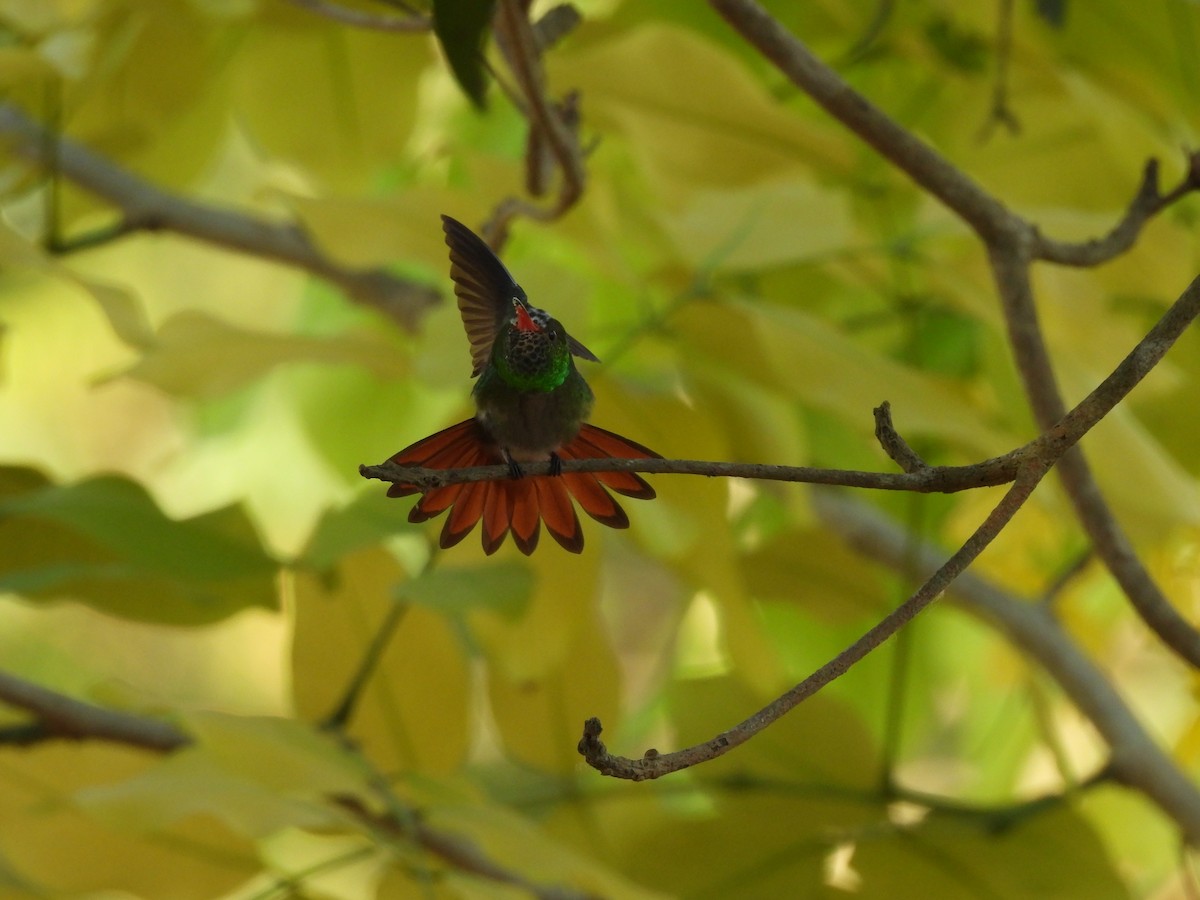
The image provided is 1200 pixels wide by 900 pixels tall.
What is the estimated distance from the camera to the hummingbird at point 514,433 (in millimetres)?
223

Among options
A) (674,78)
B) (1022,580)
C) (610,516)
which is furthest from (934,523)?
(610,516)

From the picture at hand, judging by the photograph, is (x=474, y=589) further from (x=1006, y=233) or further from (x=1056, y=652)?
(x=1056, y=652)

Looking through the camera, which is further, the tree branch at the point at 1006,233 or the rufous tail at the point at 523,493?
the tree branch at the point at 1006,233

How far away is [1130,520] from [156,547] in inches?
14.5

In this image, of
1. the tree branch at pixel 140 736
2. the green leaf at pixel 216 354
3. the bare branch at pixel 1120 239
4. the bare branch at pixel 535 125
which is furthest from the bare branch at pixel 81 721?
the bare branch at pixel 1120 239

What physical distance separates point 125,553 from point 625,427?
0.21 meters

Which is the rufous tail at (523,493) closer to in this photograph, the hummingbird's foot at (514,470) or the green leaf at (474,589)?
the hummingbird's foot at (514,470)

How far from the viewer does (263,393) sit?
0.85m

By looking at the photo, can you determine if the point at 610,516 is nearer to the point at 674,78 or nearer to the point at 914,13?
the point at 674,78

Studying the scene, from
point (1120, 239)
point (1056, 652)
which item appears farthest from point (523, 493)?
point (1056, 652)

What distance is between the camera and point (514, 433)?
24 centimetres

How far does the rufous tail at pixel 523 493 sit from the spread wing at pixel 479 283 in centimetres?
2

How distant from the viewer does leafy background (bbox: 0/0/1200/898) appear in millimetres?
454

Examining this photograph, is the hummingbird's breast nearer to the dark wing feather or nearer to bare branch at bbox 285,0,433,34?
the dark wing feather
